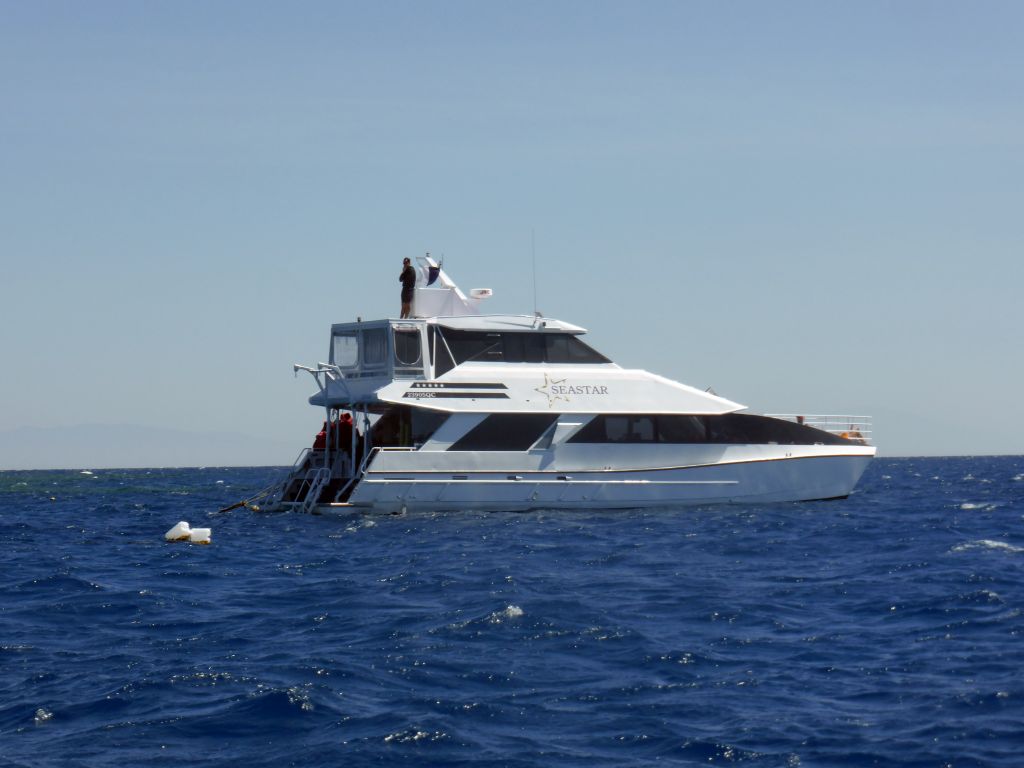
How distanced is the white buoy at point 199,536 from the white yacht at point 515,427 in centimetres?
381

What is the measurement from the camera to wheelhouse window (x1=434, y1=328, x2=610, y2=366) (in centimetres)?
2670

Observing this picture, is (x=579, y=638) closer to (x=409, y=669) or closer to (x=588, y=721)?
(x=409, y=669)

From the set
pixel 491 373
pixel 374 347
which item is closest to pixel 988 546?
pixel 491 373

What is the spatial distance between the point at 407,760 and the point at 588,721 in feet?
5.19

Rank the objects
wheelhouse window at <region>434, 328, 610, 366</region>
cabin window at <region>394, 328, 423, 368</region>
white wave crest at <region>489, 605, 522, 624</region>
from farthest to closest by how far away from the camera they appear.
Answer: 1. wheelhouse window at <region>434, 328, 610, 366</region>
2. cabin window at <region>394, 328, 423, 368</region>
3. white wave crest at <region>489, 605, 522, 624</region>

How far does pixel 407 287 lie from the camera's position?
28.0 meters

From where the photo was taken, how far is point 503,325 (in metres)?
26.8

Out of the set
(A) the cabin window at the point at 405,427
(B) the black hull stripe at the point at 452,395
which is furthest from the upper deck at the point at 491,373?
(A) the cabin window at the point at 405,427

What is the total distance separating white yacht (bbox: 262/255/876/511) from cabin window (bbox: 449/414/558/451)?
21 mm

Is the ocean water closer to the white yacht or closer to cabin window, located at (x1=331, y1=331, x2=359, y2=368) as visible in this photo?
the white yacht

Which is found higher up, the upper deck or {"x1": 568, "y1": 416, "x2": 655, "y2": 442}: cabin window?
the upper deck

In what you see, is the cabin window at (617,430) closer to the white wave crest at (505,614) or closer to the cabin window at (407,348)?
the cabin window at (407,348)

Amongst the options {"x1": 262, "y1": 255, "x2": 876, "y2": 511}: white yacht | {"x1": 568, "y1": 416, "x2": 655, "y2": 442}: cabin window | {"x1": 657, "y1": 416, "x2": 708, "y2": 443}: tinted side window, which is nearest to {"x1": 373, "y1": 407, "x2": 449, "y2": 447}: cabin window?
{"x1": 262, "y1": 255, "x2": 876, "y2": 511}: white yacht

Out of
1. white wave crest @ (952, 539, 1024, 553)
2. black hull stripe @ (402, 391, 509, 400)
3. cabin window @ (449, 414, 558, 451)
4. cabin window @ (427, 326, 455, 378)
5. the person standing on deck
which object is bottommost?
white wave crest @ (952, 539, 1024, 553)
